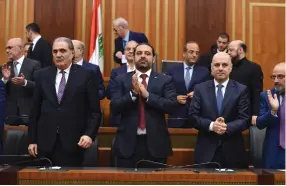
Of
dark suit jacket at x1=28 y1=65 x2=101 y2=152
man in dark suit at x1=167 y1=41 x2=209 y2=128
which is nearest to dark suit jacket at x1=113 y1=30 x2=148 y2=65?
man in dark suit at x1=167 y1=41 x2=209 y2=128

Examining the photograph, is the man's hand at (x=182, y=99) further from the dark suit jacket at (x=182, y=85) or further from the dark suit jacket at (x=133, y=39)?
the dark suit jacket at (x=133, y=39)

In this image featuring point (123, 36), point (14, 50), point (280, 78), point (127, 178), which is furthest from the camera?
point (123, 36)

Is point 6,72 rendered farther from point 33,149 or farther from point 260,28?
point 260,28

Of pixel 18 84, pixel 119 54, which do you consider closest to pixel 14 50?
pixel 18 84

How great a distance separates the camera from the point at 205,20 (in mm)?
5250

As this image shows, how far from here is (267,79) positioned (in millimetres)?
5195

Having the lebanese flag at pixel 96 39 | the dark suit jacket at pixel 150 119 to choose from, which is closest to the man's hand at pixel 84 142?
the dark suit jacket at pixel 150 119

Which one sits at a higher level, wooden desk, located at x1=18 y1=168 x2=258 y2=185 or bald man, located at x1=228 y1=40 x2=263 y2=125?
bald man, located at x1=228 y1=40 x2=263 y2=125

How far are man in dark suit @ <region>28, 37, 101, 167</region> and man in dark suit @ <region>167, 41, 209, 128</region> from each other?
914 millimetres

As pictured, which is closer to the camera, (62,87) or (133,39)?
(62,87)

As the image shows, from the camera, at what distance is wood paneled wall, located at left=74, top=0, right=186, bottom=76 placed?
5.22 m

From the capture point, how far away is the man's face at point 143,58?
8.46 feet

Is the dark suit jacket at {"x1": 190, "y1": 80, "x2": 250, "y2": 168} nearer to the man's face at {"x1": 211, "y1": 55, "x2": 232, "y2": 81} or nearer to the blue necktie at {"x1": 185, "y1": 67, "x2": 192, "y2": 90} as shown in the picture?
the man's face at {"x1": 211, "y1": 55, "x2": 232, "y2": 81}

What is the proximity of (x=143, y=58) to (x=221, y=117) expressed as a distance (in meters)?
0.49
